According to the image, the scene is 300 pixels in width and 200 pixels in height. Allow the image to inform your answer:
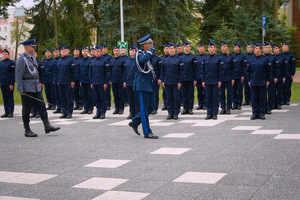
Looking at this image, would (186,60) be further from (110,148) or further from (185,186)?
(185,186)

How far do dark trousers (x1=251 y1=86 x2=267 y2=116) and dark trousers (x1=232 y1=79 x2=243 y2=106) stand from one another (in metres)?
3.21

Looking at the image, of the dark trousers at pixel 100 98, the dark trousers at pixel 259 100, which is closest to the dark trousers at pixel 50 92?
the dark trousers at pixel 100 98

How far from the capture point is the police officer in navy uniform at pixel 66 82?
14.4 metres

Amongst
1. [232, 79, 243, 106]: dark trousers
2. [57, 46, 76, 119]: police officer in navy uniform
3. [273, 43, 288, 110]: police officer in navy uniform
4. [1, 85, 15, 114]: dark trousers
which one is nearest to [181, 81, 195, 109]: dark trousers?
[232, 79, 243, 106]: dark trousers

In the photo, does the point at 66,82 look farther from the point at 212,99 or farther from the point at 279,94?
the point at 279,94

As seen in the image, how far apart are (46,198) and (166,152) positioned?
9.67 feet

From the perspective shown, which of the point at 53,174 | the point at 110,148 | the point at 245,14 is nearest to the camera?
the point at 53,174

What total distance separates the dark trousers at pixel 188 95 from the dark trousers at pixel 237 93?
1.82m

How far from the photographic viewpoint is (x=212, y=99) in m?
12.8

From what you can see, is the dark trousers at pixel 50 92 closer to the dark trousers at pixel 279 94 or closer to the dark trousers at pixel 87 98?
the dark trousers at pixel 87 98

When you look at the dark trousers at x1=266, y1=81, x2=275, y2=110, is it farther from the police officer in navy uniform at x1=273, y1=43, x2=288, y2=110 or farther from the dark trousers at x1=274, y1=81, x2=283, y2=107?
the dark trousers at x1=274, y1=81, x2=283, y2=107

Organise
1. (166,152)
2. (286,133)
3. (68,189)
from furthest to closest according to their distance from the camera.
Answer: (286,133) → (166,152) → (68,189)

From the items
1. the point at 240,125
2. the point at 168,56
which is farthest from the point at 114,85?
the point at 240,125

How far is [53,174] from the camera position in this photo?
6340mm
